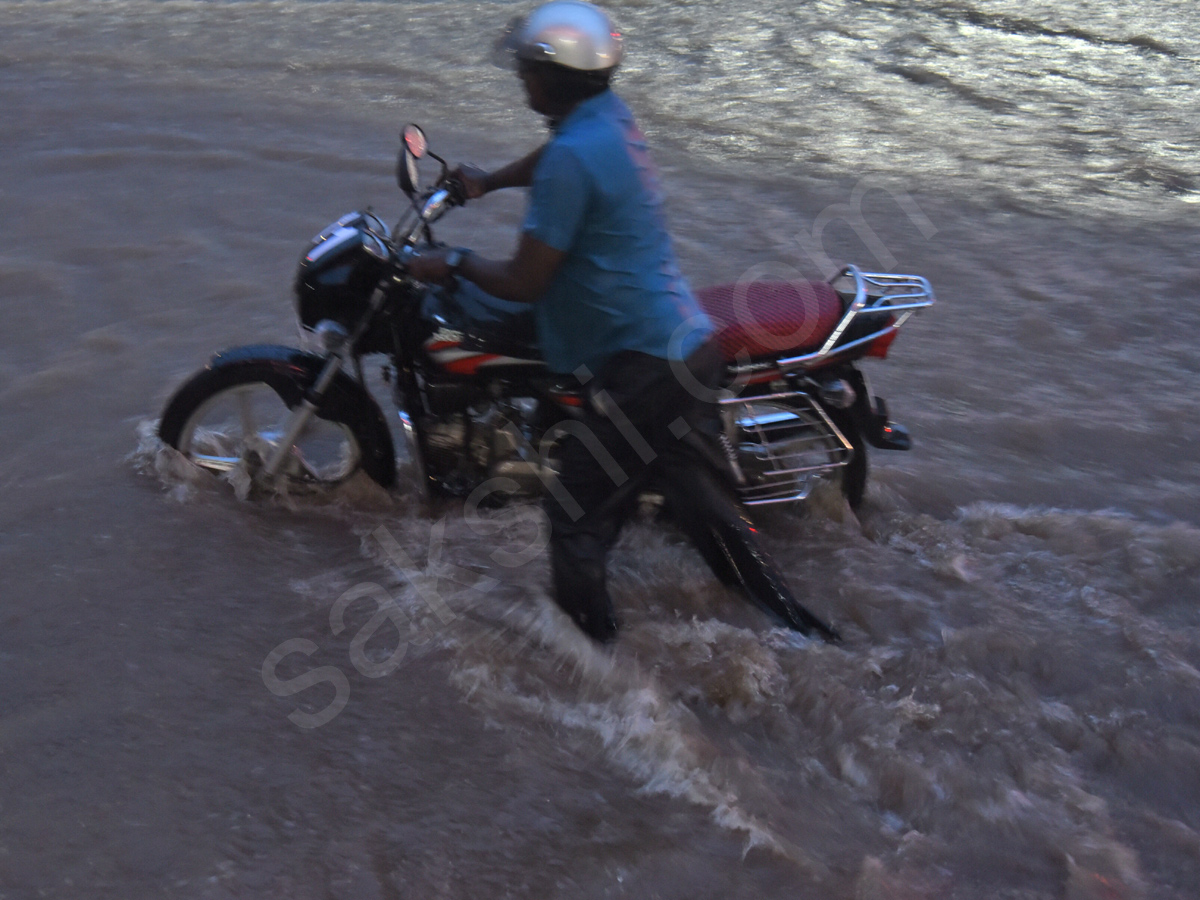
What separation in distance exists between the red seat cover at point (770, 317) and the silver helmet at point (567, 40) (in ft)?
3.32

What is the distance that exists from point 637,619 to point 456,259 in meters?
1.33

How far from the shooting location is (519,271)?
276 cm

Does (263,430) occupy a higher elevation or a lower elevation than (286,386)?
lower

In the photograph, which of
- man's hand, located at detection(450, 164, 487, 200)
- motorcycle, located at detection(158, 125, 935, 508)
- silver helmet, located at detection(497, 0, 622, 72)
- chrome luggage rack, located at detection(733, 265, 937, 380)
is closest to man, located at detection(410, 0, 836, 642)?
silver helmet, located at detection(497, 0, 622, 72)

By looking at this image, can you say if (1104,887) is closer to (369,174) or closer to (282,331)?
(282,331)

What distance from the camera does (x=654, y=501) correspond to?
3.63 metres

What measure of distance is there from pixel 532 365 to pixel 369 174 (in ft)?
14.3

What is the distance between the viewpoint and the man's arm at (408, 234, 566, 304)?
8.90 feet

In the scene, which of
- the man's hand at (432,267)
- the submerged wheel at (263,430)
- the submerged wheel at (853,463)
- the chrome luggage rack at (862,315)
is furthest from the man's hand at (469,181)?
the submerged wheel at (853,463)

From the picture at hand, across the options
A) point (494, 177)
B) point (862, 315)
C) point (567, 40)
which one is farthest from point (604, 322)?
point (862, 315)

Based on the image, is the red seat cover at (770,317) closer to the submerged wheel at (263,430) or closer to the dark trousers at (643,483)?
the dark trousers at (643,483)

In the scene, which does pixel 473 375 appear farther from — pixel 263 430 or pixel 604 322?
pixel 263 430

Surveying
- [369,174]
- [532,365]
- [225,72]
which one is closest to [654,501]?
[532,365]

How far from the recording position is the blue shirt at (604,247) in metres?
2.64
